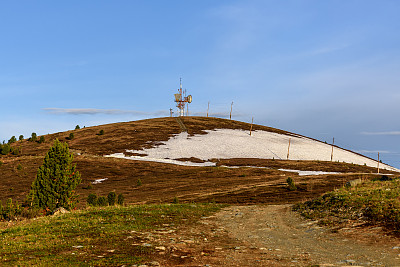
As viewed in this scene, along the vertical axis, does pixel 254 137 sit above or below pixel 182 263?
Answer: above

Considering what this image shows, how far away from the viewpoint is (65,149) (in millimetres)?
26891

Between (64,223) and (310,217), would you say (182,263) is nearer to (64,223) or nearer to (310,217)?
(64,223)

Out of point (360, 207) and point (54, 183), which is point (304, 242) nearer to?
point (360, 207)

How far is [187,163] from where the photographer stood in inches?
2756

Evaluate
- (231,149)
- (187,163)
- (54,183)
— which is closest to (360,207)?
(54,183)

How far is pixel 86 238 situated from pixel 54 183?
14.1 metres

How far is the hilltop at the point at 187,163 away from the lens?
40156 millimetres

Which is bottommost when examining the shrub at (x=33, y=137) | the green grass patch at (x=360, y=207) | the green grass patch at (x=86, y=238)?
the green grass patch at (x=86, y=238)

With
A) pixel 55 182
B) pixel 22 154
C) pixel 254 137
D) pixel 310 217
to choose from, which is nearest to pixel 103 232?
pixel 310 217

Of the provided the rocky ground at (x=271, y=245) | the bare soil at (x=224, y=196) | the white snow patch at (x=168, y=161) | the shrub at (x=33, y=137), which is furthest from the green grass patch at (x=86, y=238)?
the shrub at (x=33, y=137)

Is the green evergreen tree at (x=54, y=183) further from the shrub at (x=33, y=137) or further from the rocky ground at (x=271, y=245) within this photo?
the shrub at (x=33, y=137)

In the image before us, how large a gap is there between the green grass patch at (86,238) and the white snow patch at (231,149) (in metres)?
50.8

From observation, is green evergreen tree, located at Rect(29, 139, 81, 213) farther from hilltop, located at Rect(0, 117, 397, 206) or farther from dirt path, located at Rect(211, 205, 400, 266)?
dirt path, located at Rect(211, 205, 400, 266)

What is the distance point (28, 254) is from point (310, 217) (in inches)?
567
